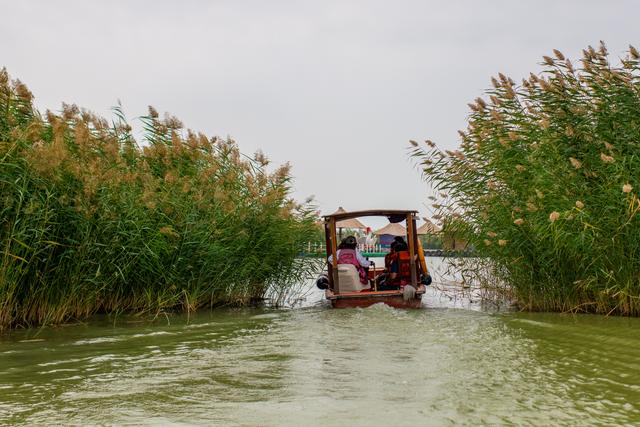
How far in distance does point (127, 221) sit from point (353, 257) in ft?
15.0

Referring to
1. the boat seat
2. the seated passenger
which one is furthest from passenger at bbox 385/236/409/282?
the boat seat

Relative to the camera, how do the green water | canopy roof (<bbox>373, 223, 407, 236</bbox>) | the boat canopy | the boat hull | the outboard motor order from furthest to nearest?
canopy roof (<bbox>373, 223, 407, 236</bbox>), the outboard motor, the boat canopy, the boat hull, the green water

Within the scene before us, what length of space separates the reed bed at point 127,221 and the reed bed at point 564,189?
3.59 metres

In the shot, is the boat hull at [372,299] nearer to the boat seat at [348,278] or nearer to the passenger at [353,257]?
the boat seat at [348,278]

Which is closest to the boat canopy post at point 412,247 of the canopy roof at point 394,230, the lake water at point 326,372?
the lake water at point 326,372

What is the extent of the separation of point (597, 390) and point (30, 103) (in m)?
7.07

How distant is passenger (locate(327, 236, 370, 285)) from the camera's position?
11859 mm

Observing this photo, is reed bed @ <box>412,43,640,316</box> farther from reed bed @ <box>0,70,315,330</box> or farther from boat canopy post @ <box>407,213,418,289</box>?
reed bed @ <box>0,70,315,330</box>

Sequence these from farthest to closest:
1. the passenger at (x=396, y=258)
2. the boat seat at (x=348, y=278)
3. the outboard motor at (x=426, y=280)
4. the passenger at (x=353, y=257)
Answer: the passenger at (x=396, y=258)
the passenger at (x=353, y=257)
the outboard motor at (x=426, y=280)
the boat seat at (x=348, y=278)

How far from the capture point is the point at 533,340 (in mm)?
7590

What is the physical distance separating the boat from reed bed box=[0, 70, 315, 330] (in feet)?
2.83

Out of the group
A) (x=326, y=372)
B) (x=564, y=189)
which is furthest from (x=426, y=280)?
(x=326, y=372)

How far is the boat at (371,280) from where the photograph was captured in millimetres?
10805

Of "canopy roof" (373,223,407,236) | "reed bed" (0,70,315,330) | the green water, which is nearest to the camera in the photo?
the green water
